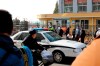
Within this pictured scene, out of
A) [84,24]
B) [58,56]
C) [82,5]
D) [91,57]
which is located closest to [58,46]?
[58,56]

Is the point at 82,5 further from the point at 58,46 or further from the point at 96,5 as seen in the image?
the point at 58,46

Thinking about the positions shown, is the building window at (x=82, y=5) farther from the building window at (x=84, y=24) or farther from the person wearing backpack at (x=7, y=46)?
the person wearing backpack at (x=7, y=46)

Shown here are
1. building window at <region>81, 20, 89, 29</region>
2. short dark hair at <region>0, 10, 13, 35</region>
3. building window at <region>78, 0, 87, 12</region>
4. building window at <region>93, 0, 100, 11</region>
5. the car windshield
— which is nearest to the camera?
short dark hair at <region>0, 10, 13, 35</region>

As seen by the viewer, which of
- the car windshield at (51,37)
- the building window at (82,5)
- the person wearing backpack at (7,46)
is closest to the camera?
the person wearing backpack at (7,46)

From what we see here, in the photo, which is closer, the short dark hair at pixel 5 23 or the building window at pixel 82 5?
the short dark hair at pixel 5 23

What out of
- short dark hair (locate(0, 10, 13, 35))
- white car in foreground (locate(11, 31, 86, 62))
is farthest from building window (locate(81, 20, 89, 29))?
short dark hair (locate(0, 10, 13, 35))

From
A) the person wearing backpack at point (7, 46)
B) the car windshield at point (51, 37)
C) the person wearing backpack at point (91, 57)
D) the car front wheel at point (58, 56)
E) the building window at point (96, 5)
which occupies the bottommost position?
the car front wheel at point (58, 56)

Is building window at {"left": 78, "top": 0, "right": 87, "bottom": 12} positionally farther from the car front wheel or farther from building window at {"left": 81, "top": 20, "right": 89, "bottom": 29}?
the car front wheel

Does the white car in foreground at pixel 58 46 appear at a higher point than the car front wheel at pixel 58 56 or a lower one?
higher

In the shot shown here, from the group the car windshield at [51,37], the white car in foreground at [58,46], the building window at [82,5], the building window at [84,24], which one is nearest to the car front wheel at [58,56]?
the white car in foreground at [58,46]

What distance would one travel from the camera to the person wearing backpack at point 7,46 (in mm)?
2850

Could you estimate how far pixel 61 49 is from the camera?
13.9m

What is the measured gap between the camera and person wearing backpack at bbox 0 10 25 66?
2.85 m

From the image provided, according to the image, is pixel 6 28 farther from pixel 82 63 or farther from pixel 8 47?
pixel 82 63
